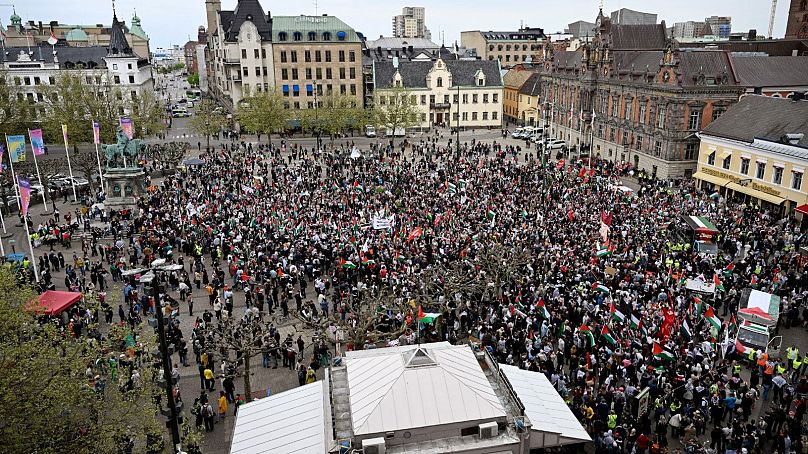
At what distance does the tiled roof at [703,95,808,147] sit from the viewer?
43.9m

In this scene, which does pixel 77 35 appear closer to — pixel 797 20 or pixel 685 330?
pixel 797 20

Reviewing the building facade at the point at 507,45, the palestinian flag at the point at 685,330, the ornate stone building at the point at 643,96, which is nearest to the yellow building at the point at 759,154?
the ornate stone building at the point at 643,96

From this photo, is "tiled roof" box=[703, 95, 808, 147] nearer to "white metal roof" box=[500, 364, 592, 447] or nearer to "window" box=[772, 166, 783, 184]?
"window" box=[772, 166, 783, 184]

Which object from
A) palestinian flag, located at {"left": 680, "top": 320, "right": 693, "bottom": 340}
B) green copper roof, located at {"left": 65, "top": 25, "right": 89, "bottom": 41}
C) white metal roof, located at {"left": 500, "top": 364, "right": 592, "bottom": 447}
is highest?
green copper roof, located at {"left": 65, "top": 25, "right": 89, "bottom": 41}

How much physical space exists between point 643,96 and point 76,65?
73497 millimetres

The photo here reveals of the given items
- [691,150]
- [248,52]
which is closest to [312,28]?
[248,52]

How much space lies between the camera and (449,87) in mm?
89812

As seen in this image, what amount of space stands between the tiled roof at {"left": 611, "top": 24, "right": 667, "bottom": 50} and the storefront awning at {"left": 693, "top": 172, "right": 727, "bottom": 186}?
27849 mm

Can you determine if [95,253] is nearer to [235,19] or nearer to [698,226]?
[698,226]

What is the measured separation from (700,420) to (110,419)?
57.0 ft

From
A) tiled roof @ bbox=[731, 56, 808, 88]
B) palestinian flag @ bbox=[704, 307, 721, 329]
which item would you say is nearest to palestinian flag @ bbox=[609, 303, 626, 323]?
palestinian flag @ bbox=[704, 307, 721, 329]

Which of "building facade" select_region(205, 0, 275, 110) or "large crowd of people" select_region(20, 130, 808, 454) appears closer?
"large crowd of people" select_region(20, 130, 808, 454)

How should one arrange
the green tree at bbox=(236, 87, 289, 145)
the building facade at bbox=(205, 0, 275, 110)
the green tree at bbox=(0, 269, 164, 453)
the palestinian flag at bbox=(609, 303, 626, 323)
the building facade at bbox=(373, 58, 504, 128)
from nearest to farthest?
the green tree at bbox=(0, 269, 164, 453), the palestinian flag at bbox=(609, 303, 626, 323), the green tree at bbox=(236, 87, 289, 145), the building facade at bbox=(205, 0, 275, 110), the building facade at bbox=(373, 58, 504, 128)

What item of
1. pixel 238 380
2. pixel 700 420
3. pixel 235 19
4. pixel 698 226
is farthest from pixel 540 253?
pixel 235 19
